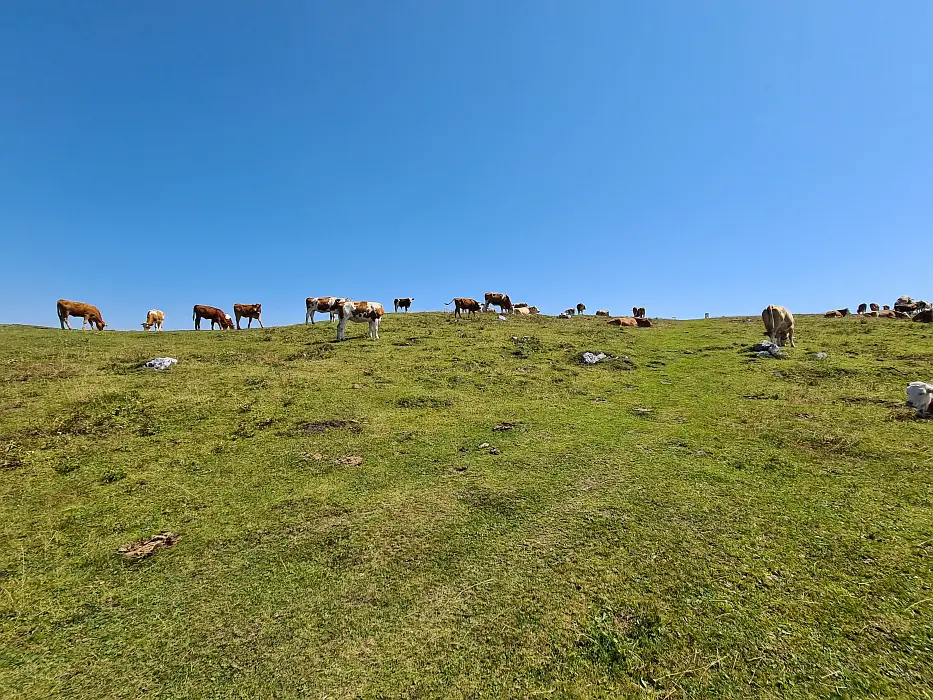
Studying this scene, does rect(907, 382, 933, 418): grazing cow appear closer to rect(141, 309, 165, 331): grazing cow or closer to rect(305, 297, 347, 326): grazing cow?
rect(305, 297, 347, 326): grazing cow

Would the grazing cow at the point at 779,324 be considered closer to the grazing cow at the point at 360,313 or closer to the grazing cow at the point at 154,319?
the grazing cow at the point at 360,313

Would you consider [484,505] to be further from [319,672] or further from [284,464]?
[284,464]

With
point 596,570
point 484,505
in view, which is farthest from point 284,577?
point 596,570

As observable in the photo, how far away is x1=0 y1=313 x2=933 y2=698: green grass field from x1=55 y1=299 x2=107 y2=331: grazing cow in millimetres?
16537

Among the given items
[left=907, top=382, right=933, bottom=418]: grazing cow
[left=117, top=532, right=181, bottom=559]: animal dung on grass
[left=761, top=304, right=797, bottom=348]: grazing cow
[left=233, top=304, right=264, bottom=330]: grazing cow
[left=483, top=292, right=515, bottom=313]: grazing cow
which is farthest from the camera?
[left=483, top=292, right=515, bottom=313]: grazing cow

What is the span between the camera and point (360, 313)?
22.4 metres

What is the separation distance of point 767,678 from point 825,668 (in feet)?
1.73

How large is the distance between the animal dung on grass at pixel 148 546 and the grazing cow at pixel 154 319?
31458mm

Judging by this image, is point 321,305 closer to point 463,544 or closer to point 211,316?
point 211,316

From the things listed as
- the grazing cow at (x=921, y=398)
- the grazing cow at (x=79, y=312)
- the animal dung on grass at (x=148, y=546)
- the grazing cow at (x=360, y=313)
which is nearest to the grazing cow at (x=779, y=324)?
the grazing cow at (x=921, y=398)

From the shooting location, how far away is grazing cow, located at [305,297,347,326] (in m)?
30.6

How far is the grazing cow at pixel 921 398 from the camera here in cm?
898

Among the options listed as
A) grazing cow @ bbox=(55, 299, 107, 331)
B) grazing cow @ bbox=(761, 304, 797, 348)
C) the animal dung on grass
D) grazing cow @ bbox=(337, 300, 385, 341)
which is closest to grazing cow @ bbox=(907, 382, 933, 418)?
grazing cow @ bbox=(761, 304, 797, 348)

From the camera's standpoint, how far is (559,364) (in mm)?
16375
